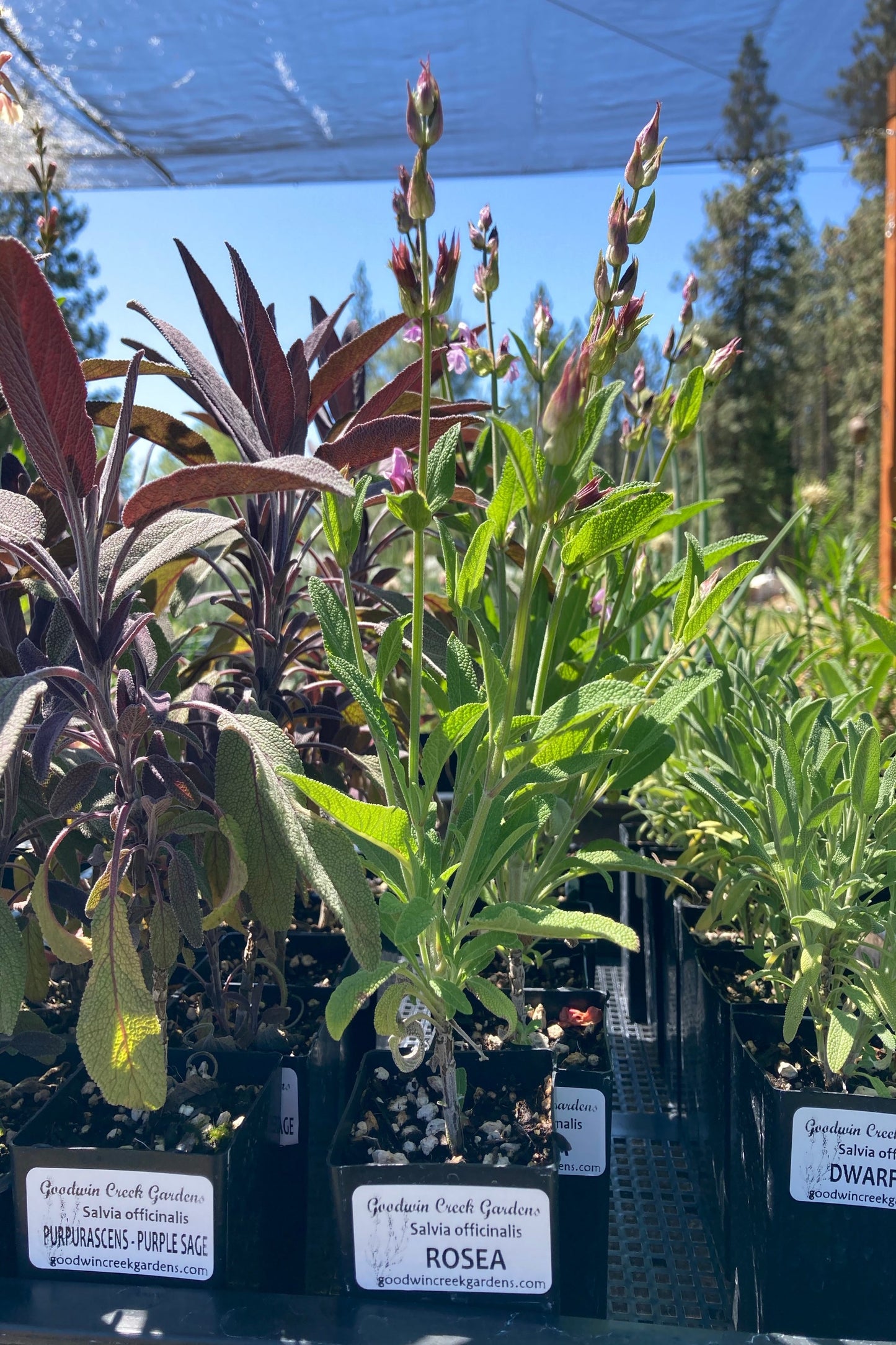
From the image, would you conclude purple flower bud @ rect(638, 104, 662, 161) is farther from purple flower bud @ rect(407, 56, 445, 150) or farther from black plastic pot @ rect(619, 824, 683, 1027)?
black plastic pot @ rect(619, 824, 683, 1027)

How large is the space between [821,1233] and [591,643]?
1.72ft

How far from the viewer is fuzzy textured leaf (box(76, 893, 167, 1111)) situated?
499 millimetres

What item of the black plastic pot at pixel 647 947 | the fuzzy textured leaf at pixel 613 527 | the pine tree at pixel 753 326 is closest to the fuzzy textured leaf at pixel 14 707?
the fuzzy textured leaf at pixel 613 527

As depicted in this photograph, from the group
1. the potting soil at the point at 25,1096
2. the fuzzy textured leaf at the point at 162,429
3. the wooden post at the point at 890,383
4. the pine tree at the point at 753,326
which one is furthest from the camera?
the pine tree at the point at 753,326

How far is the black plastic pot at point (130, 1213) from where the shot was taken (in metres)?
0.53

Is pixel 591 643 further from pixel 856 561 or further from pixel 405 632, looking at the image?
pixel 856 561

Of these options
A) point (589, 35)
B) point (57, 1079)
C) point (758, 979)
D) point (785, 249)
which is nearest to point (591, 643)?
point (758, 979)

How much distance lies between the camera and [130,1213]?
0.54m

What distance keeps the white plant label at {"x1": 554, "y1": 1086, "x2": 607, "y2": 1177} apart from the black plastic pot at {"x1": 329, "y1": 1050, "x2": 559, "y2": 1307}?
0.11 m

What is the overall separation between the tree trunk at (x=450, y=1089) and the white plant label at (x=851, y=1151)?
8.2 inches

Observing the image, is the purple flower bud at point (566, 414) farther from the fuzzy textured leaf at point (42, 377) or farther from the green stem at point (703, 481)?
the green stem at point (703, 481)

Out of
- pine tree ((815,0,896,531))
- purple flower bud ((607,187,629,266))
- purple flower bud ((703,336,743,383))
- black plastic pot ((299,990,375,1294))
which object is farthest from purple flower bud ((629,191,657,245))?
pine tree ((815,0,896,531))

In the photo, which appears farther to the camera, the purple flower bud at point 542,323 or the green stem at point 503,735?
the purple flower bud at point 542,323

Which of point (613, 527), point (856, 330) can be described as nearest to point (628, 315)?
point (613, 527)
